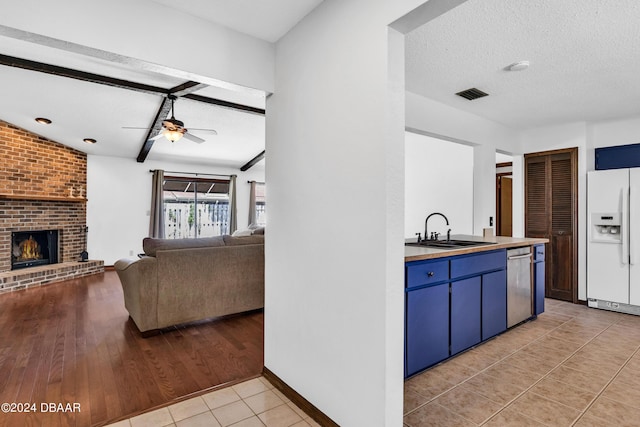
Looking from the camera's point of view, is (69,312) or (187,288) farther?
(69,312)

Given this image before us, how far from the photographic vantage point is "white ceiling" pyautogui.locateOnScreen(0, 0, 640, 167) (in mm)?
2033

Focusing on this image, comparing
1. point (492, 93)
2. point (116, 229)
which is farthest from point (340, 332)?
point (116, 229)

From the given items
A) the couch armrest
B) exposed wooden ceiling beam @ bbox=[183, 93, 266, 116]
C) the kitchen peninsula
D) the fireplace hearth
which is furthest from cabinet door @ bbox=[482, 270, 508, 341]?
the fireplace hearth

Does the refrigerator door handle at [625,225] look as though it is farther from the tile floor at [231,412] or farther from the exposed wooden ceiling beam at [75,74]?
the exposed wooden ceiling beam at [75,74]

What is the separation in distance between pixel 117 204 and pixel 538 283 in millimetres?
7677

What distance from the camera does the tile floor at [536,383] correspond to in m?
1.95

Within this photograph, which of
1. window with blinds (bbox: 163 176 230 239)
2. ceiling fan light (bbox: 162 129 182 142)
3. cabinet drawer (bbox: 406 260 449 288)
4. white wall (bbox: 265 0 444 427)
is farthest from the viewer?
window with blinds (bbox: 163 176 230 239)

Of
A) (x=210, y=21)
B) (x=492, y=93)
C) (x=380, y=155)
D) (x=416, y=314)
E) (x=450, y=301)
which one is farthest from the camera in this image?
(x=492, y=93)

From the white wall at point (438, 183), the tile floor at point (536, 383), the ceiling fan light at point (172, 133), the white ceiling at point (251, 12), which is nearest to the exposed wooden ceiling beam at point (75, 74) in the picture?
the ceiling fan light at point (172, 133)

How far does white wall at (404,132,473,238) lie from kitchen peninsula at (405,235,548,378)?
143cm

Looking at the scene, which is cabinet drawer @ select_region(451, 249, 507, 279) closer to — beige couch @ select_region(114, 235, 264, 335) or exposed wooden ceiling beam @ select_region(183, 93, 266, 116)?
beige couch @ select_region(114, 235, 264, 335)

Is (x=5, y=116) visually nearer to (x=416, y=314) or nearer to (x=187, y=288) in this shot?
(x=187, y=288)

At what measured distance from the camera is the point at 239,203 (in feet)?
29.0

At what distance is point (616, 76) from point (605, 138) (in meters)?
1.80
